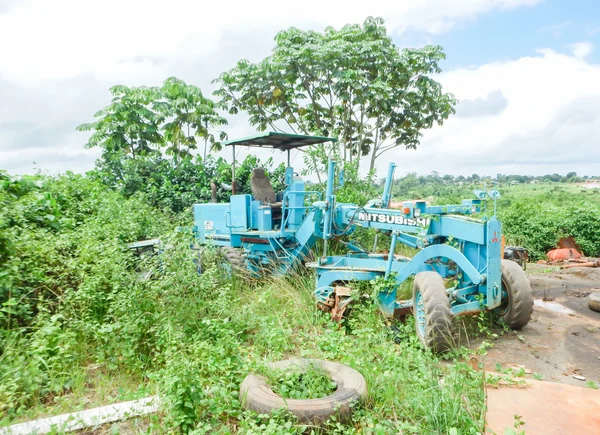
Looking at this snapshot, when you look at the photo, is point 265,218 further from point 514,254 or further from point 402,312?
point 514,254

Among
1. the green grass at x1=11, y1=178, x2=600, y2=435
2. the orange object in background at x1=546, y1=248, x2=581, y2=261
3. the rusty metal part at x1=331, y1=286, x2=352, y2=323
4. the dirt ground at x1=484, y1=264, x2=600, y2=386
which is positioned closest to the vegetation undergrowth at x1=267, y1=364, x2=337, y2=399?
the green grass at x1=11, y1=178, x2=600, y2=435

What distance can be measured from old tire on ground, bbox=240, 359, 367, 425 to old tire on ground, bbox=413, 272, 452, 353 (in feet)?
3.60

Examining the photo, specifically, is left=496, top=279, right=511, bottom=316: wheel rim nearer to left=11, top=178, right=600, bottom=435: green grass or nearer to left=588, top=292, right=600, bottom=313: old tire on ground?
left=11, top=178, right=600, bottom=435: green grass

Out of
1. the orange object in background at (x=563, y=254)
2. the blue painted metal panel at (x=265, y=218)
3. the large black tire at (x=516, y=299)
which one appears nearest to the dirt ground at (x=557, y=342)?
the large black tire at (x=516, y=299)

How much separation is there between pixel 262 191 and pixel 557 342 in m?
5.56

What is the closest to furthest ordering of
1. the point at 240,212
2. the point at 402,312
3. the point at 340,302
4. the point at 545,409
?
1. the point at 545,409
2. the point at 402,312
3. the point at 340,302
4. the point at 240,212

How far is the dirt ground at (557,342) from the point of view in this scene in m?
4.62

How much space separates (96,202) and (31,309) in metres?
4.91

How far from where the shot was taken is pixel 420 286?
200 inches

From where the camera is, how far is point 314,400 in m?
3.55

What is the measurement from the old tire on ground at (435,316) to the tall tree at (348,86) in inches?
430

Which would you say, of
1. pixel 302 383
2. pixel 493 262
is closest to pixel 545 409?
pixel 302 383

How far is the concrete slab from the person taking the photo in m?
3.06

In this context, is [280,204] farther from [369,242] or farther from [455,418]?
[455,418]
